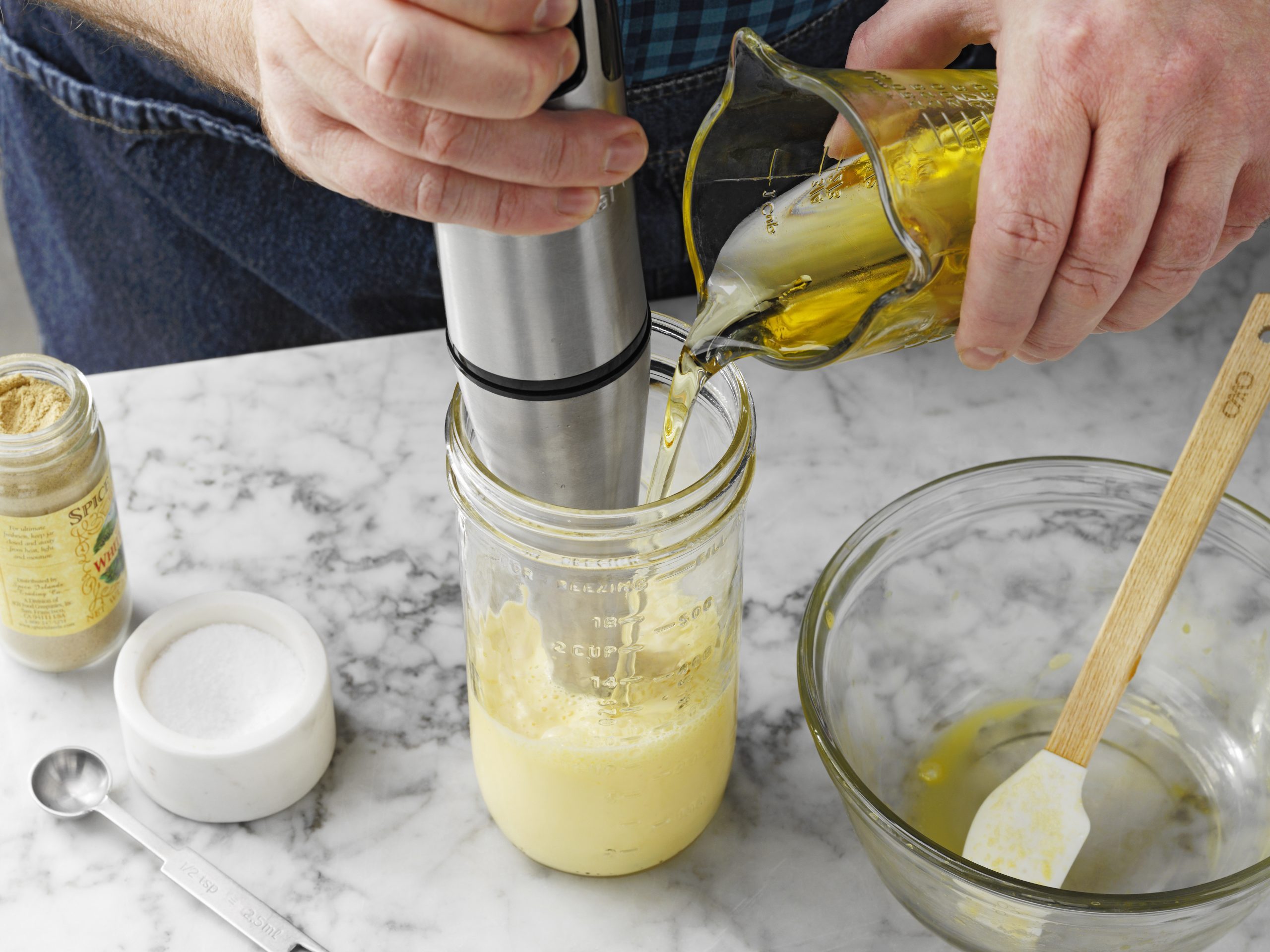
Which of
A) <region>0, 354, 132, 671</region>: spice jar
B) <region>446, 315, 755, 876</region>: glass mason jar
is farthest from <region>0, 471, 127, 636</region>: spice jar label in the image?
<region>446, 315, 755, 876</region>: glass mason jar

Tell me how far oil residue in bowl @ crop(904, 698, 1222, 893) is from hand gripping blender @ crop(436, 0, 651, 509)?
329mm

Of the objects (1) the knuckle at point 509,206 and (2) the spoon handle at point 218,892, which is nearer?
(1) the knuckle at point 509,206

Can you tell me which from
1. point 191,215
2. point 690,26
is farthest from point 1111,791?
point 191,215

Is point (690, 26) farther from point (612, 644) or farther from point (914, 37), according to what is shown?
point (612, 644)

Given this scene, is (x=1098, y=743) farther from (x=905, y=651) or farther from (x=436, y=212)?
(x=436, y=212)

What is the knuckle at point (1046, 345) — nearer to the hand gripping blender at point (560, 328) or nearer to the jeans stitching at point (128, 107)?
the hand gripping blender at point (560, 328)

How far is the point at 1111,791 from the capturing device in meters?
0.82

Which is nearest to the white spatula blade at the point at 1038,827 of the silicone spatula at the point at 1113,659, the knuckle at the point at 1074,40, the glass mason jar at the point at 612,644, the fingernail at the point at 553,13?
the silicone spatula at the point at 1113,659

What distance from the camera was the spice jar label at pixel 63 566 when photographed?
2.60 ft

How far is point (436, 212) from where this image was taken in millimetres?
558

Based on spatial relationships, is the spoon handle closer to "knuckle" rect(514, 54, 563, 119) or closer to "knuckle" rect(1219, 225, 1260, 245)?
"knuckle" rect(514, 54, 563, 119)

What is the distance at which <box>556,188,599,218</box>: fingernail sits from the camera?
55 centimetres

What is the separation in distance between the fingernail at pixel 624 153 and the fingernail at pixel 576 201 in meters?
0.02

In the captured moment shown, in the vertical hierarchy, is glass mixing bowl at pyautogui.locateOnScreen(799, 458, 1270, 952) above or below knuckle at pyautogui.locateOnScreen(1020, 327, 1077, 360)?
below
